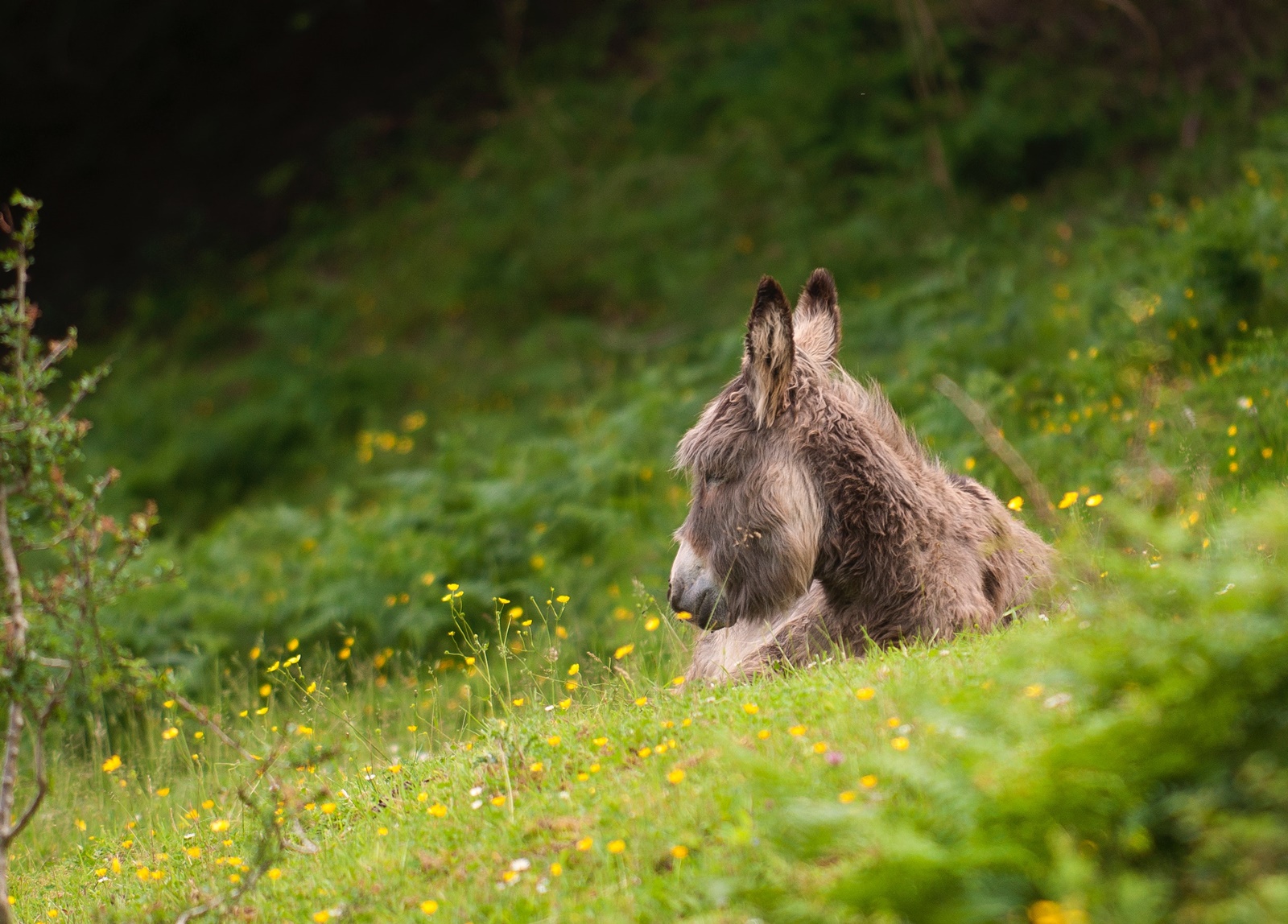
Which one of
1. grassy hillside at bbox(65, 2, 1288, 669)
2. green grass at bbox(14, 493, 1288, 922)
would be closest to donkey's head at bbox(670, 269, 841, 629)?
green grass at bbox(14, 493, 1288, 922)

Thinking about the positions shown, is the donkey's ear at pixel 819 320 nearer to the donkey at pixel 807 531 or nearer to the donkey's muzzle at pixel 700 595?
the donkey at pixel 807 531

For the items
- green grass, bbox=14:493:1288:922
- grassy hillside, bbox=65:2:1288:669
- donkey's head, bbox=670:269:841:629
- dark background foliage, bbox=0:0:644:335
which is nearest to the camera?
green grass, bbox=14:493:1288:922

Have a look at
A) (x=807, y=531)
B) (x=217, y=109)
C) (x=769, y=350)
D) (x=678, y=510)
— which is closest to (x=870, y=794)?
(x=807, y=531)

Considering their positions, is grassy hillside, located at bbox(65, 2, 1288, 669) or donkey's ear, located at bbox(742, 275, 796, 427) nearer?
donkey's ear, located at bbox(742, 275, 796, 427)

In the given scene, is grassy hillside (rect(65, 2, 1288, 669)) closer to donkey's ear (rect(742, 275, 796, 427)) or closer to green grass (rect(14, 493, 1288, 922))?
donkey's ear (rect(742, 275, 796, 427))

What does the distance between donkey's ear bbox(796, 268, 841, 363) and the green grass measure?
4.84 ft

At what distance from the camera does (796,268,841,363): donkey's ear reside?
219 inches

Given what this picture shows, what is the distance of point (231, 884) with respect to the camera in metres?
3.99

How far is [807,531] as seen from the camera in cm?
483

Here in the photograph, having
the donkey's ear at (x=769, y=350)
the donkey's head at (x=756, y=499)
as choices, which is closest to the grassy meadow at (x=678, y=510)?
the donkey's head at (x=756, y=499)

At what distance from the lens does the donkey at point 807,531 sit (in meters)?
4.83

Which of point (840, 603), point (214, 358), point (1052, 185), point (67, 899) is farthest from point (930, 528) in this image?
point (214, 358)

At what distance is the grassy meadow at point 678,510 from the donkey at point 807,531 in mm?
317

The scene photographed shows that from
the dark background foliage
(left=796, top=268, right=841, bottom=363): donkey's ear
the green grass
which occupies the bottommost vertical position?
the green grass
